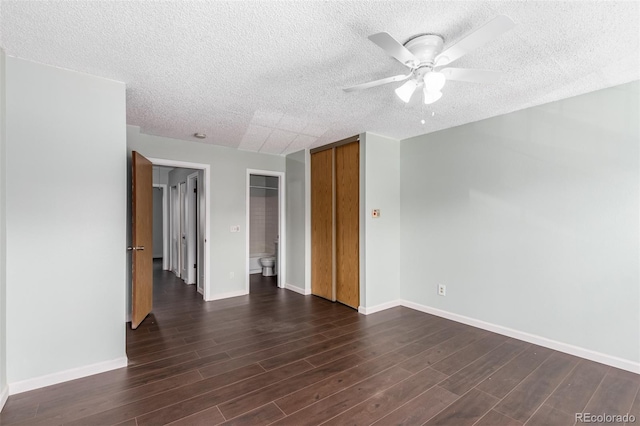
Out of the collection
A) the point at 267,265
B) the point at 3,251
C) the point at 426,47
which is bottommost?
the point at 267,265

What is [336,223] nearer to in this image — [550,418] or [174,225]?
[550,418]

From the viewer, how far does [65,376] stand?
2.35 meters

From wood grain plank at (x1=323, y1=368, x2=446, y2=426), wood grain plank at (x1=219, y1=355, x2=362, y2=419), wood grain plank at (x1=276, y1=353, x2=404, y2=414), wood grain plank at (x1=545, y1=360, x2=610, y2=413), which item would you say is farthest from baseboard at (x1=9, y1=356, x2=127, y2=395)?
wood grain plank at (x1=545, y1=360, x2=610, y2=413)

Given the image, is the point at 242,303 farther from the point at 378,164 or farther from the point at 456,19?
the point at 456,19

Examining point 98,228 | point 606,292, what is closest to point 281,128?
point 98,228

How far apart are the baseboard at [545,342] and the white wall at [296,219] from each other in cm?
205

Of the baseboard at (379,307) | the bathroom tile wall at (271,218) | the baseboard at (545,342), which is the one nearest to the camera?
the baseboard at (545,342)

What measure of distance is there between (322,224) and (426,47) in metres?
3.25

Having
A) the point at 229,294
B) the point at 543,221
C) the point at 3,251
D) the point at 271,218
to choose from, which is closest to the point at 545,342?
the point at 543,221

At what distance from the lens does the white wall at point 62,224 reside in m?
2.20

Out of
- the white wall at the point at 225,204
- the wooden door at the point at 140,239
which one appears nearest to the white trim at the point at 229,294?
the white wall at the point at 225,204

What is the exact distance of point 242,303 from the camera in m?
4.52

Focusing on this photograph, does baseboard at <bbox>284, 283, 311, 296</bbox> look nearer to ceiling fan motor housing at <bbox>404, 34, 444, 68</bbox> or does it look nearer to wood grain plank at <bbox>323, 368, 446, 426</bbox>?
wood grain plank at <bbox>323, 368, 446, 426</bbox>

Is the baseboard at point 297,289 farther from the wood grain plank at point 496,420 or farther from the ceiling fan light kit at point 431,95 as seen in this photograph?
the ceiling fan light kit at point 431,95
